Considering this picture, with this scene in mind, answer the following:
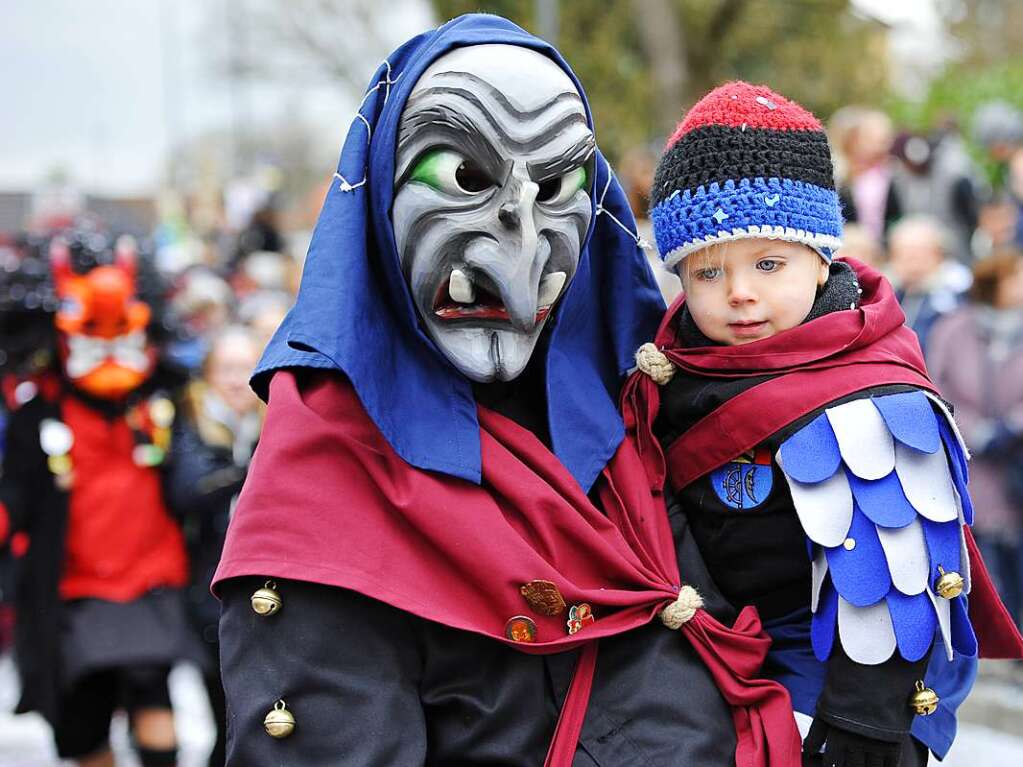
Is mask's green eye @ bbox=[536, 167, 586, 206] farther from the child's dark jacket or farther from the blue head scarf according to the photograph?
the child's dark jacket

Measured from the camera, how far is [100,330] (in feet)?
15.1

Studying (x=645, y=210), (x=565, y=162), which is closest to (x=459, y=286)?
(x=565, y=162)

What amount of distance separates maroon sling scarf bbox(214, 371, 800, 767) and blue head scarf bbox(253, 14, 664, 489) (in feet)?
0.16

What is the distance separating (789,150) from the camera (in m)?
2.18

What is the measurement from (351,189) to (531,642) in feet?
2.58

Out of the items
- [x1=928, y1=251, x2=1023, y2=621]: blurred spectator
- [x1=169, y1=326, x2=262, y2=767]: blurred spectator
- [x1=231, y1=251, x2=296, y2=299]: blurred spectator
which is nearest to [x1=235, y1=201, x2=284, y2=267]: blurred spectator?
[x1=231, y1=251, x2=296, y2=299]: blurred spectator

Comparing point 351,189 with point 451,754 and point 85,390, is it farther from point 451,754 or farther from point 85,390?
point 85,390

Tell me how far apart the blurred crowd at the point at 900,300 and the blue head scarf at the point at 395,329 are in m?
1.78

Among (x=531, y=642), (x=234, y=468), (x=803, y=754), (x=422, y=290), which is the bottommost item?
(x=234, y=468)

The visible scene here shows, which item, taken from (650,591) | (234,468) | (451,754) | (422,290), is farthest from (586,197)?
(234,468)

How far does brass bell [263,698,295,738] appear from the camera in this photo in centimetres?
189

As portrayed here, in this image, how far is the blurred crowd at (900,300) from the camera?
4.57m

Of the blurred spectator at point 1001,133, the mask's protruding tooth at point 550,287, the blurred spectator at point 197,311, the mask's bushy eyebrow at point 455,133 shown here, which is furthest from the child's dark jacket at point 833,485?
the blurred spectator at point 1001,133

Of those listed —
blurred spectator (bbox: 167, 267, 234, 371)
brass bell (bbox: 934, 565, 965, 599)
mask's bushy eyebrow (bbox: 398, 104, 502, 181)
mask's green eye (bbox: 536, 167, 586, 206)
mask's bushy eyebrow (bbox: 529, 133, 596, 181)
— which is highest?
mask's bushy eyebrow (bbox: 398, 104, 502, 181)
